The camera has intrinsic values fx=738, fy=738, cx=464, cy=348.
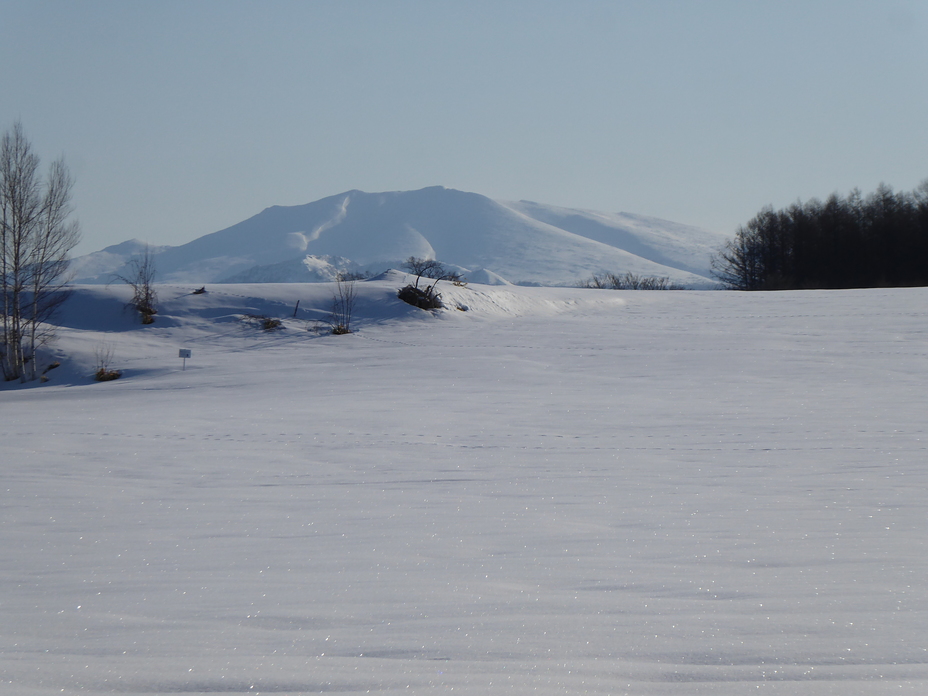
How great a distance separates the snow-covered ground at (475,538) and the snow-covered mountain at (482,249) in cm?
10298

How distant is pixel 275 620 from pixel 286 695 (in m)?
0.73

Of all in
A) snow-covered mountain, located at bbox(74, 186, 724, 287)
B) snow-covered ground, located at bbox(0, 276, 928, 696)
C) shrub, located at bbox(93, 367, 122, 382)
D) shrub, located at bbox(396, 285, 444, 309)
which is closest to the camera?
snow-covered ground, located at bbox(0, 276, 928, 696)

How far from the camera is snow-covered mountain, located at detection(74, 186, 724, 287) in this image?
134750 millimetres

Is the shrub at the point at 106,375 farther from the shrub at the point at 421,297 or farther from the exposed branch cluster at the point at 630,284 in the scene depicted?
the exposed branch cluster at the point at 630,284

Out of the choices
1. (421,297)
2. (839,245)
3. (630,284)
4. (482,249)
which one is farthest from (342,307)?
(482,249)

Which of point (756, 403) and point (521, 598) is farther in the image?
point (756, 403)

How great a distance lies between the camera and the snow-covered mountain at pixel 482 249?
134750 mm

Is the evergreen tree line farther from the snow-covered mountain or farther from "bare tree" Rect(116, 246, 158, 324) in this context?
the snow-covered mountain

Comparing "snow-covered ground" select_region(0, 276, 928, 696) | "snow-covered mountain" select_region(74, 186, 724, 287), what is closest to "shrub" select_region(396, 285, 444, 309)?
"snow-covered ground" select_region(0, 276, 928, 696)

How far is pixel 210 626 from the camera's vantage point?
3615 millimetres

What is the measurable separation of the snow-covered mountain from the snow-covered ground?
10298cm

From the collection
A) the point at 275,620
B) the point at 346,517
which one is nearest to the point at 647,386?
the point at 346,517

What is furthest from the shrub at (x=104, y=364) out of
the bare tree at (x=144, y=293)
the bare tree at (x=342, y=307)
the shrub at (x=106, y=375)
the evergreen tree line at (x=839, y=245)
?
the evergreen tree line at (x=839, y=245)

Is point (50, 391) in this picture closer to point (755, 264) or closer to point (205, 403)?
point (205, 403)
